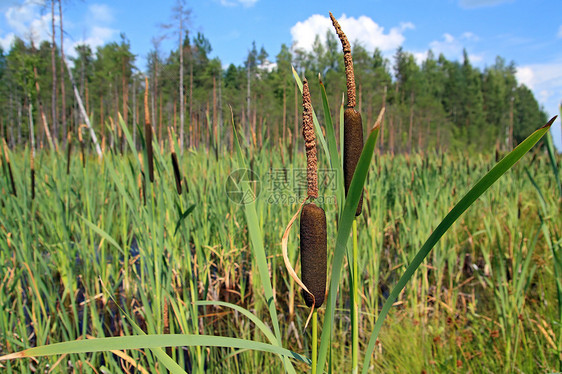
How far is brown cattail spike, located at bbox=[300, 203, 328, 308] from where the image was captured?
1.70ft

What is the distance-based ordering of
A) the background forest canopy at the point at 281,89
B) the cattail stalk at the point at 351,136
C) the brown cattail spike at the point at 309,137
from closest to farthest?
the brown cattail spike at the point at 309,137, the cattail stalk at the point at 351,136, the background forest canopy at the point at 281,89

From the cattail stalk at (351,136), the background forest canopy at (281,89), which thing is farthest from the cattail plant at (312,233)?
the background forest canopy at (281,89)

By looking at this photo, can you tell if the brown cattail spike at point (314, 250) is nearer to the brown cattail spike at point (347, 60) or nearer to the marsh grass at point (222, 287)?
the marsh grass at point (222, 287)

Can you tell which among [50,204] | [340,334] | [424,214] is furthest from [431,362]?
[50,204]

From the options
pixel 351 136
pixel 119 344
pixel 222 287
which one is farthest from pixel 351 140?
pixel 222 287

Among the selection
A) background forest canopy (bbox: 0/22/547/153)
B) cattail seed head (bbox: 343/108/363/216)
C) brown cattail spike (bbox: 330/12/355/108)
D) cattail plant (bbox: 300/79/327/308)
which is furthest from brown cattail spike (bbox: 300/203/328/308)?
background forest canopy (bbox: 0/22/547/153)

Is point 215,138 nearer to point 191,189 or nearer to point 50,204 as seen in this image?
point 191,189

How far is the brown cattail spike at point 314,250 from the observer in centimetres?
52

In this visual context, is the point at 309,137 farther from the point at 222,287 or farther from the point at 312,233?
the point at 222,287

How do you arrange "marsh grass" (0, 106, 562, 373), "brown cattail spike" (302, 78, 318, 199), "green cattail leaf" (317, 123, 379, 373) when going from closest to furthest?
"green cattail leaf" (317, 123, 379, 373) < "brown cattail spike" (302, 78, 318, 199) < "marsh grass" (0, 106, 562, 373)

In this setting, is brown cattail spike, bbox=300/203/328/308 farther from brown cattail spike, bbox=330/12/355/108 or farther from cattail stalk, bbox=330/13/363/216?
brown cattail spike, bbox=330/12/355/108

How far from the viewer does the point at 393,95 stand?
49688 mm

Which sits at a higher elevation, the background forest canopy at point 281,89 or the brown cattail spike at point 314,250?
the background forest canopy at point 281,89

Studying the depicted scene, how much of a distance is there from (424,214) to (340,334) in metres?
1.11
